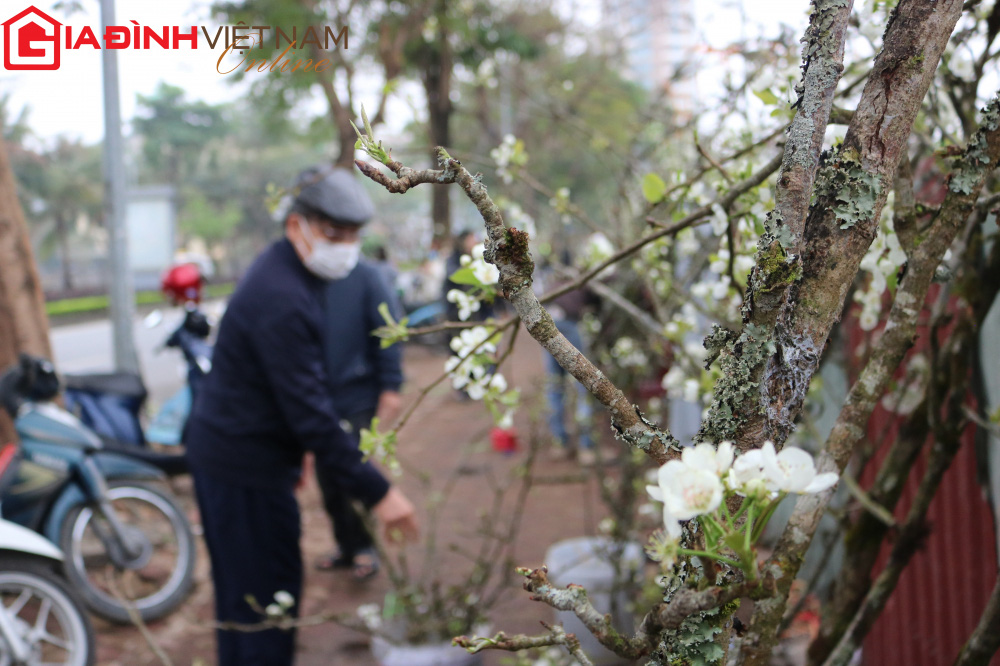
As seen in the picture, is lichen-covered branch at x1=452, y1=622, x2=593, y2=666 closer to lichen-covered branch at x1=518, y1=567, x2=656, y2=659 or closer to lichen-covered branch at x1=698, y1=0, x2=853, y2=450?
lichen-covered branch at x1=518, y1=567, x2=656, y2=659

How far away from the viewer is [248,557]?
286cm

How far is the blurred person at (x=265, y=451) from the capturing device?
8.96ft

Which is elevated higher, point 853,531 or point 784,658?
point 853,531

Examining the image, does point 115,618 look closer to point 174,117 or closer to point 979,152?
point 979,152

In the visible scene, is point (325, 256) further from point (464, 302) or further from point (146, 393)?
point (146, 393)

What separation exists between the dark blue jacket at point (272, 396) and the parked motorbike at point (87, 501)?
3.99 feet

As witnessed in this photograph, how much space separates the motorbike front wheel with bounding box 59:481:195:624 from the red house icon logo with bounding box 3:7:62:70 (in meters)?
2.01

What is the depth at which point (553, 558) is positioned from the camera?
12.3 feet

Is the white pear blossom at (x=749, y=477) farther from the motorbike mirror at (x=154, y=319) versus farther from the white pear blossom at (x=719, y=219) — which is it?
the motorbike mirror at (x=154, y=319)

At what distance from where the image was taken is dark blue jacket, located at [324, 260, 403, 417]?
4.36 metres

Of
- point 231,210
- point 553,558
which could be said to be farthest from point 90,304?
point 553,558

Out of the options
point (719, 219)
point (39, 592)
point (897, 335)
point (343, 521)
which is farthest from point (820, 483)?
point (343, 521)

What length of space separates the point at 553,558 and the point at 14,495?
94.9 inches

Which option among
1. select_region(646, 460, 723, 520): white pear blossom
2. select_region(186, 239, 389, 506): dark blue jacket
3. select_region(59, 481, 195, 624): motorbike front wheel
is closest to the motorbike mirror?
select_region(59, 481, 195, 624): motorbike front wheel
